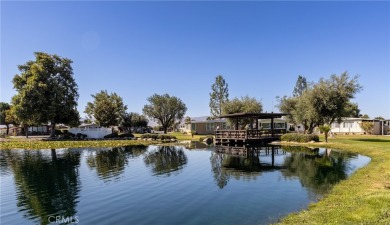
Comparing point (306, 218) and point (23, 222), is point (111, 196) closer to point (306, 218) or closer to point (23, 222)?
point (23, 222)

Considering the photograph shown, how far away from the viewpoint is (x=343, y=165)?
838 inches

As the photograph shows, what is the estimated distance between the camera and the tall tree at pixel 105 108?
70.1m

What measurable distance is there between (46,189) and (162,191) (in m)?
6.25

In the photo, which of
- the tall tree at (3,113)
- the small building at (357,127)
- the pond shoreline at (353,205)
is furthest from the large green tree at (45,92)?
the small building at (357,127)

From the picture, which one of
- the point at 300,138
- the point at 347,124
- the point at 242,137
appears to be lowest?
the point at 300,138

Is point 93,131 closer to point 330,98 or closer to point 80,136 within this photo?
point 80,136

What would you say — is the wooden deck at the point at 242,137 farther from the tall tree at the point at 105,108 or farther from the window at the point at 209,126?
the tall tree at the point at 105,108

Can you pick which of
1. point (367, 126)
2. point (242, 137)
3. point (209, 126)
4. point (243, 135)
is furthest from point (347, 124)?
point (242, 137)

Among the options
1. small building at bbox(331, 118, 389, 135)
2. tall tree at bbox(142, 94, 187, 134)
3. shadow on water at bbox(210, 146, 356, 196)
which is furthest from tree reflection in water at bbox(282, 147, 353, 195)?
tall tree at bbox(142, 94, 187, 134)

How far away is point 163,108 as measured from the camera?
88.6 m

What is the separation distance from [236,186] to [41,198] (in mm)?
9786

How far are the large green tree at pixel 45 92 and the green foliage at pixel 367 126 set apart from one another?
197ft

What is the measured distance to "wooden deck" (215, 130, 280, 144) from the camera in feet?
133

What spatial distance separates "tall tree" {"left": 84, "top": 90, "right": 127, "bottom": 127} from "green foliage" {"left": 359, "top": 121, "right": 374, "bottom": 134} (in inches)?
2240
